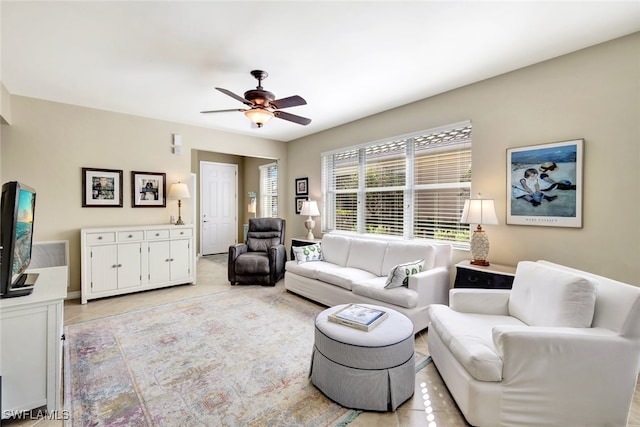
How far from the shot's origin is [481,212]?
9.37ft

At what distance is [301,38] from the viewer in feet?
7.66

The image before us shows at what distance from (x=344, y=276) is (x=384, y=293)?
0.61m

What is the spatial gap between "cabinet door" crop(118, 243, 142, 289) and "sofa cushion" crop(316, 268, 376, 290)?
2.62m

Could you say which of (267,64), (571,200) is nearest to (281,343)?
(267,64)

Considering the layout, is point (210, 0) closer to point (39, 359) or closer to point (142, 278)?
point (39, 359)

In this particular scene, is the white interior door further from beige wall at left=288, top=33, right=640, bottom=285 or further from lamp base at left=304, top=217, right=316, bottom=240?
beige wall at left=288, top=33, right=640, bottom=285

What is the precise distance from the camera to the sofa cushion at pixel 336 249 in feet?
13.4

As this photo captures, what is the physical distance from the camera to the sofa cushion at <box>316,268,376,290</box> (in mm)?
3336

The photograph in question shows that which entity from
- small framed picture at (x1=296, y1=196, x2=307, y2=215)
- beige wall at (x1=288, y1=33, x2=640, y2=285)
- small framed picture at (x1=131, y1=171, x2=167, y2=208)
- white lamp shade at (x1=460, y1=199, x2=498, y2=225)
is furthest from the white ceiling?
small framed picture at (x1=296, y1=196, x2=307, y2=215)

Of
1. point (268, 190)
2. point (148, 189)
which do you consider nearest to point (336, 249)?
point (148, 189)

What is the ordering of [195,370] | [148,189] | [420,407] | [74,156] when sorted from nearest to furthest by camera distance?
1. [420,407]
2. [195,370]
3. [74,156]
4. [148,189]

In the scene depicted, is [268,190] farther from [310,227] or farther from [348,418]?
[348,418]

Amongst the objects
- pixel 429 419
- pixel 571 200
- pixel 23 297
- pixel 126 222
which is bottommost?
pixel 429 419

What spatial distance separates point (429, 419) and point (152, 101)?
4.42 m
